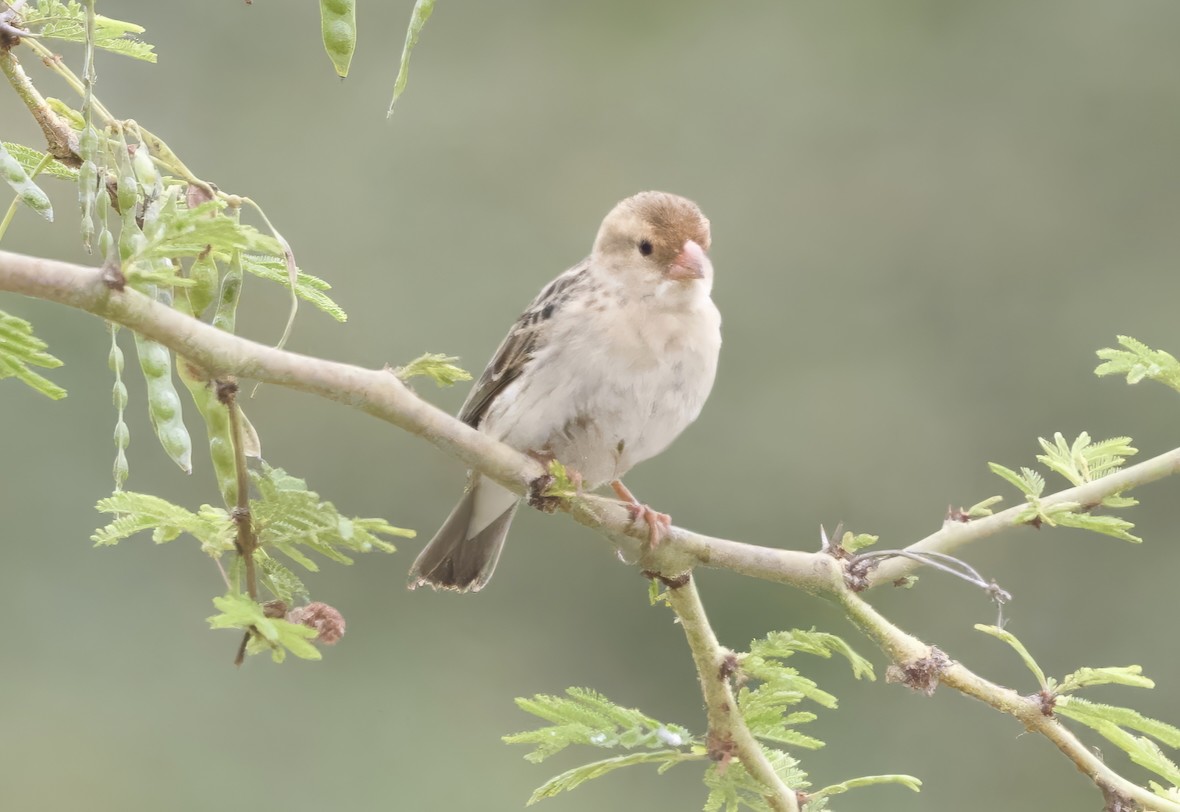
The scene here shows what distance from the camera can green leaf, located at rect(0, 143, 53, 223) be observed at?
1.98 meters

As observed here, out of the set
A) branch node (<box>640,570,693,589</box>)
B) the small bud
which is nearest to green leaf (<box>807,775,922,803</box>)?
branch node (<box>640,570,693,589</box>)

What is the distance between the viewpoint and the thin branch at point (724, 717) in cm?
228

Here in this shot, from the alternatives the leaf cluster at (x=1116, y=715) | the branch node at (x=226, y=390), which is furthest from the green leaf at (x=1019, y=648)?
the branch node at (x=226, y=390)

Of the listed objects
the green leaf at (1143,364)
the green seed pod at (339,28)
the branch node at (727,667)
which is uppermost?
the green leaf at (1143,364)

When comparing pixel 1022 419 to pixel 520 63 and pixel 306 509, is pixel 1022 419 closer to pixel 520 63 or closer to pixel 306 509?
pixel 520 63

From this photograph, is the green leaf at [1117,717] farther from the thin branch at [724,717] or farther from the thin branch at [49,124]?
the thin branch at [49,124]

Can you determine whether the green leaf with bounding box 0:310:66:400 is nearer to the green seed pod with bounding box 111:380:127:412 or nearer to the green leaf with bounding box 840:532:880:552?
the green seed pod with bounding box 111:380:127:412

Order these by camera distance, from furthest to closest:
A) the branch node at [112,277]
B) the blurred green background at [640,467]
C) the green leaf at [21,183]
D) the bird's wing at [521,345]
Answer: the blurred green background at [640,467] → the bird's wing at [521,345] → the green leaf at [21,183] → the branch node at [112,277]

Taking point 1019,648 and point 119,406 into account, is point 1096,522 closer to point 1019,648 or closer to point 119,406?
point 1019,648

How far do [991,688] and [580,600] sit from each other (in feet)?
29.7

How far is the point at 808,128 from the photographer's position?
1245cm

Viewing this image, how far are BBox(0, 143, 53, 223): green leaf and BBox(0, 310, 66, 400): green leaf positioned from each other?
0.26m

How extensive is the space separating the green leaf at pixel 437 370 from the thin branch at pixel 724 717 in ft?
1.78

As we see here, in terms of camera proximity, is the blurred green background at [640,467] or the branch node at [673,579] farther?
the blurred green background at [640,467]
